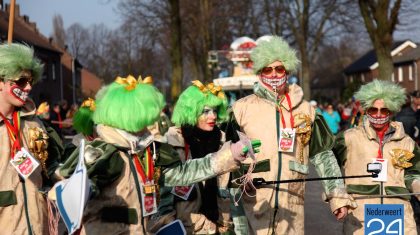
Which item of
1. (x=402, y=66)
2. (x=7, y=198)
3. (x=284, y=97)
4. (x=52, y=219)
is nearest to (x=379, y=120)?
(x=284, y=97)

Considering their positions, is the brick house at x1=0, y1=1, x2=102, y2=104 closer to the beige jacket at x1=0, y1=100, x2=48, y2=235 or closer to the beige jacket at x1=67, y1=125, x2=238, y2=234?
the beige jacket at x1=0, y1=100, x2=48, y2=235

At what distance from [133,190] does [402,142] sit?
277 centimetres

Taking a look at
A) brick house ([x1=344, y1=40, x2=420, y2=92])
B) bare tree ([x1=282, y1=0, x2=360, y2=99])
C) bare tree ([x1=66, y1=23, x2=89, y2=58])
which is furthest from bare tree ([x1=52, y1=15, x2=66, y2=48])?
bare tree ([x1=282, y1=0, x2=360, y2=99])

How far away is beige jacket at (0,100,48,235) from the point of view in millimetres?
4750

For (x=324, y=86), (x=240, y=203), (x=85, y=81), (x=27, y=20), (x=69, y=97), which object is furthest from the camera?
(x=324, y=86)

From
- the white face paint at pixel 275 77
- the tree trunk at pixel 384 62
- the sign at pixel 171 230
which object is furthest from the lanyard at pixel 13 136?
the tree trunk at pixel 384 62

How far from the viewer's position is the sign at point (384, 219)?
5.82 m

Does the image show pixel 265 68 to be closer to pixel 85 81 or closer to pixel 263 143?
pixel 263 143

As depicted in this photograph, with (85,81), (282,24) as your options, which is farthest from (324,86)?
(282,24)

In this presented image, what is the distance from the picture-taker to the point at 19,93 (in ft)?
16.3

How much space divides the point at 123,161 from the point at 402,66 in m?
61.3

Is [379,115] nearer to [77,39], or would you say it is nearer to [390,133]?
[390,133]

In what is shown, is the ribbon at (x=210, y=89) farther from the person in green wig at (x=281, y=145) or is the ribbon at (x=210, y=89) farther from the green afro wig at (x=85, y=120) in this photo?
the green afro wig at (x=85, y=120)

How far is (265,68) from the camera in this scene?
5.68 m
